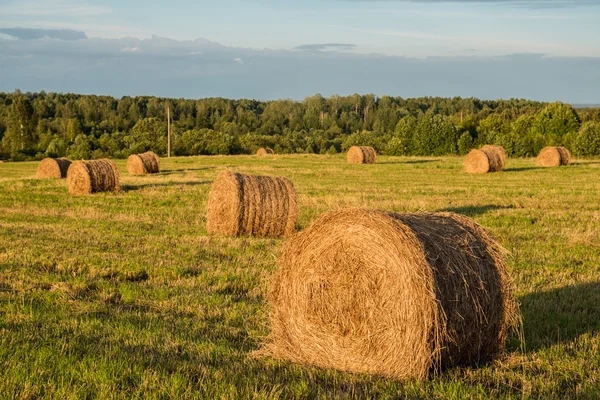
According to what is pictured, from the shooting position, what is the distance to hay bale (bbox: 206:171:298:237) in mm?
15273

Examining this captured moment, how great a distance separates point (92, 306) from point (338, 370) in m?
3.55

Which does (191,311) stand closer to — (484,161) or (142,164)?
(142,164)

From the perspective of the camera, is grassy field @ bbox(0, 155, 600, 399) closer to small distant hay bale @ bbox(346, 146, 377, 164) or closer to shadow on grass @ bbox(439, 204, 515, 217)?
shadow on grass @ bbox(439, 204, 515, 217)

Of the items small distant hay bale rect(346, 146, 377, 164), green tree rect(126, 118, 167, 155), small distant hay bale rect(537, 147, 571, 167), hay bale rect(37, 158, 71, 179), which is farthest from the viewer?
green tree rect(126, 118, 167, 155)

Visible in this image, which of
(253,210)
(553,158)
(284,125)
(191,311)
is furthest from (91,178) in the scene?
(284,125)

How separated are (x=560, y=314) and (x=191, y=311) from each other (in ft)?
14.9

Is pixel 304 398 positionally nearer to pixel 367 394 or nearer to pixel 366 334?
pixel 367 394

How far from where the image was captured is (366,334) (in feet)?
21.1

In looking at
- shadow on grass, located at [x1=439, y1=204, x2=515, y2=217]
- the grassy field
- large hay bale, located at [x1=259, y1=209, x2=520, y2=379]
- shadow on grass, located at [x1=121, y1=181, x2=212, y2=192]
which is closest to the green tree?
shadow on grass, located at [x1=121, y1=181, x2=212, y2=192]

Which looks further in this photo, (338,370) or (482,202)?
(482,202)

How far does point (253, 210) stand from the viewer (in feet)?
50.3

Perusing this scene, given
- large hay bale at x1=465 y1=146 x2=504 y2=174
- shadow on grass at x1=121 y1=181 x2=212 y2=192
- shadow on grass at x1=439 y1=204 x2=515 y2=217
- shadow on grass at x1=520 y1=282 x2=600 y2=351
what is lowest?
shadow on grass at x1=121 y1=181 x2=212 y2=192

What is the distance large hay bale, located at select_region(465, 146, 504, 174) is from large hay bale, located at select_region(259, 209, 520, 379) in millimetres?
30721

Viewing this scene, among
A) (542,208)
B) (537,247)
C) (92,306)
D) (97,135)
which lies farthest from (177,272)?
(97,135)
